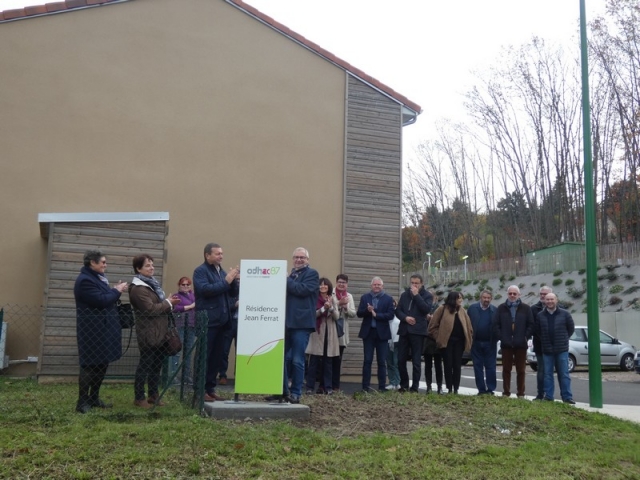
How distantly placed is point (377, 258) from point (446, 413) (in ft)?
20.6

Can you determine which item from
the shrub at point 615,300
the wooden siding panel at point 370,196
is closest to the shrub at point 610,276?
the shrub at point 615,300

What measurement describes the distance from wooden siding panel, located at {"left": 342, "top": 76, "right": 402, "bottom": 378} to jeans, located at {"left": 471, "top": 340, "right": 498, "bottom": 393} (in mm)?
2749

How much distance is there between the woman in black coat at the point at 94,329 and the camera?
24.4 ft

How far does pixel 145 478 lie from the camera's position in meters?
5.19

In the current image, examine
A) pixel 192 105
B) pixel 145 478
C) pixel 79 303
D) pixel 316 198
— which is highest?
pixel 192 105

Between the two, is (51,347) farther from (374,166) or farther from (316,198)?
(374,166)

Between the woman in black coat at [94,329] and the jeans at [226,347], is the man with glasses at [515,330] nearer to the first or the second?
the jeans at [226,347]

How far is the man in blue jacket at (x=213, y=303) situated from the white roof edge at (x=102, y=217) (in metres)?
4.17

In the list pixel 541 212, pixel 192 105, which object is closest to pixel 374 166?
pixel 192 105

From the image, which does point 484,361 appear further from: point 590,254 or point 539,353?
point 590,254

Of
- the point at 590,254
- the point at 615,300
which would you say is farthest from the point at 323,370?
the point at 615,300

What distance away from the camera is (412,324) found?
11039 mm

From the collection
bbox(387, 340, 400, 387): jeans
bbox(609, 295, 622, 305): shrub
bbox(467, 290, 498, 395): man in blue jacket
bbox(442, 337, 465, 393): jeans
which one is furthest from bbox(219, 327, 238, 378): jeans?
bbox(609, 295, 622, 305): shrub

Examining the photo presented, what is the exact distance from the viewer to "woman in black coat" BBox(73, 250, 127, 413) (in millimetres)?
7426
